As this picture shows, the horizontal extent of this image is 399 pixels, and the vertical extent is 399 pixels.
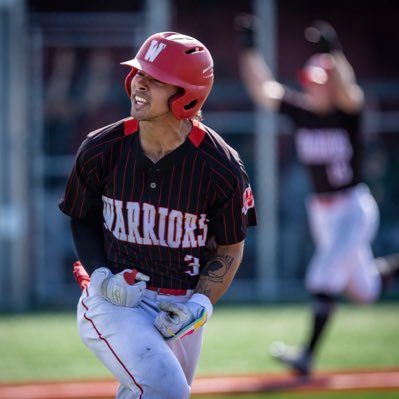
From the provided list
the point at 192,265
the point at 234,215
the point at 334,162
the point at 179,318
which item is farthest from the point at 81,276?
the point at 334,162

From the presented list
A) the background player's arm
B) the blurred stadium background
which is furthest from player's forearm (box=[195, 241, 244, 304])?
the blurred stadium background

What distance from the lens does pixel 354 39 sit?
13.9m

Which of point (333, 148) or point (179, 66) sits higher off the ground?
point (179, 66)

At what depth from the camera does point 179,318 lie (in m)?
4.03

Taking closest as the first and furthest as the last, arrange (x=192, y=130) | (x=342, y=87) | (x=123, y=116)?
(x=192, y=130) → (x=342, y=87) → (x=123, y=116)

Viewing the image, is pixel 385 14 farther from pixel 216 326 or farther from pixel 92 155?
pixel 92 155

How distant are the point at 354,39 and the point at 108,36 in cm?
359

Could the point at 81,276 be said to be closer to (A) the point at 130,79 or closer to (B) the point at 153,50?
(A) the point at 130,79

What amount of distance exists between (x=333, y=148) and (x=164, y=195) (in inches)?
151

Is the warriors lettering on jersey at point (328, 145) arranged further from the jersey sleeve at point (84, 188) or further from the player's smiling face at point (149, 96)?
the player's smiling face at point (149, 96)

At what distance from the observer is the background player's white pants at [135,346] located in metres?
3.94

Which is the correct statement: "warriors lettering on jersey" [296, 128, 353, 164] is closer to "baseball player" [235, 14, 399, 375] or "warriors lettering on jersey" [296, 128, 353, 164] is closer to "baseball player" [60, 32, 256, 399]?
"baseball player" [235, 14, 399, 375]

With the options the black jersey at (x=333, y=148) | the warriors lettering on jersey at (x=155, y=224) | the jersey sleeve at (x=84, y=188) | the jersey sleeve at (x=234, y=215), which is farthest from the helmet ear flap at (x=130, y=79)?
the black jersey at (x=333, y=148)

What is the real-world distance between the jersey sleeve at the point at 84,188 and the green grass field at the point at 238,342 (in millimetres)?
2287
